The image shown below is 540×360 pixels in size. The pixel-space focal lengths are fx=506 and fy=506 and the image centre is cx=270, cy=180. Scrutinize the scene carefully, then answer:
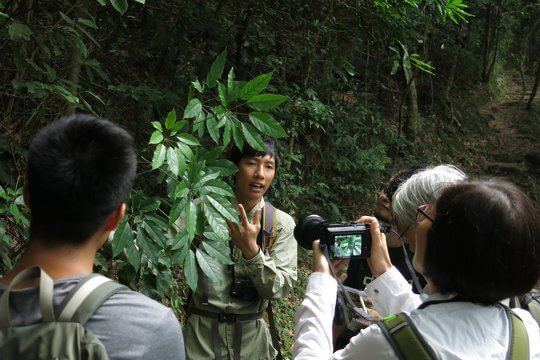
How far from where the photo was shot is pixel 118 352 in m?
1.12

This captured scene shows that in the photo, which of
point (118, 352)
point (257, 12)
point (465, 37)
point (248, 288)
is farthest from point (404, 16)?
point (465, 37)

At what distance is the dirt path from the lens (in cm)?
1115

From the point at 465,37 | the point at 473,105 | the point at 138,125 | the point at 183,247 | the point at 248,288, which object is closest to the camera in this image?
the point at 183,247

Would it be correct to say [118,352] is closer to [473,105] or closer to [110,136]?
[110,136]

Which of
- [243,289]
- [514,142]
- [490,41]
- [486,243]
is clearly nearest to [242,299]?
[243,289]

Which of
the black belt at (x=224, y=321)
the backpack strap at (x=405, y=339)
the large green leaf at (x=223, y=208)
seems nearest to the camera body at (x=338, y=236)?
the large green leaf at (x=223, y=208)

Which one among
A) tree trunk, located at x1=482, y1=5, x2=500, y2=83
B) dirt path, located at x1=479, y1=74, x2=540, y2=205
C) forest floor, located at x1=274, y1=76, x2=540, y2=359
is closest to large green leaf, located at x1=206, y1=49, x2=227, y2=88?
forest floor, located at x1=274, y1=76, x2=540, y2=359

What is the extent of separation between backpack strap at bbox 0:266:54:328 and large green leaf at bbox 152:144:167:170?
0.76 metres

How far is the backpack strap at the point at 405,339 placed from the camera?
4.04 ft

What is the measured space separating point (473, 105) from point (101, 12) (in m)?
12.1

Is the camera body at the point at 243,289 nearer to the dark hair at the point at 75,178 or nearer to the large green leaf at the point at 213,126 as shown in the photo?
the large green leaf at the point at 213,126

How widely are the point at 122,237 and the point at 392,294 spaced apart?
40.3 inches

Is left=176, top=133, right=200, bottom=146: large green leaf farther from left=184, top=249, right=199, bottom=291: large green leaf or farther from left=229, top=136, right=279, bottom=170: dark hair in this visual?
left=229, top=136, right=279, bottom=170: dark hair

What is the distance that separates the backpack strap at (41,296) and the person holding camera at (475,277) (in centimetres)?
78
